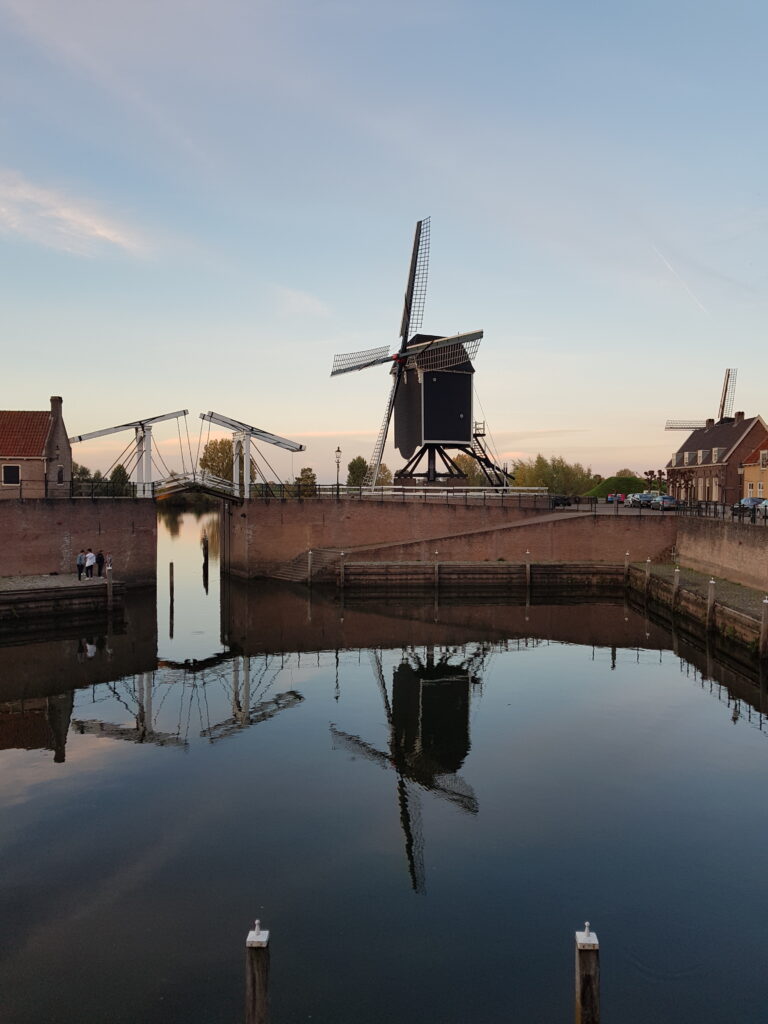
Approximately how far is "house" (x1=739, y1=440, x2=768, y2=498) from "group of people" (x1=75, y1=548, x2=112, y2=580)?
4312 cm

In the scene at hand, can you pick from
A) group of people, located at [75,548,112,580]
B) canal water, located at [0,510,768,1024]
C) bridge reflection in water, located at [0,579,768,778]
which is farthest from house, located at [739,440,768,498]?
group of people, located at [75,548,112,580]

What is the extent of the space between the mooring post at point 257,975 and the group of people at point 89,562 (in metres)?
28.7

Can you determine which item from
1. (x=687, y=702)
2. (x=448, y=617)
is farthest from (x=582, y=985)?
(x=448, y=617)

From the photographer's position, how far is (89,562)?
111 feet

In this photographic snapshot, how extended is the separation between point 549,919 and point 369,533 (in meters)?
33.5

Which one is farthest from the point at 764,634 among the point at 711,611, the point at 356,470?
the point at 356,470

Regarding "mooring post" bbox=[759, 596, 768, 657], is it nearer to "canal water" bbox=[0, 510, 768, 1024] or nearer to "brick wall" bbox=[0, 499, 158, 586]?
"canal water" bbox=[0, 510, 768, 1024]

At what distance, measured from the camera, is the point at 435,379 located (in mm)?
47656

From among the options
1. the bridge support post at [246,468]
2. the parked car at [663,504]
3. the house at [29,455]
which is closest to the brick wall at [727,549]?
the parked car at [663,504]

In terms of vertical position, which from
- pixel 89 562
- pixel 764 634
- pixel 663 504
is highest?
pixel 663 504

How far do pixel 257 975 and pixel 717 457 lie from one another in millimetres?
61671

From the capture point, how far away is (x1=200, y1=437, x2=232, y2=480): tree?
113750 millimetres

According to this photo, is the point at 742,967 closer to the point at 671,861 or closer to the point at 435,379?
the point at 671,861

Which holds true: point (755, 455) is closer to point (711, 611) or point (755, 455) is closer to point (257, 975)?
point (711, 611)
